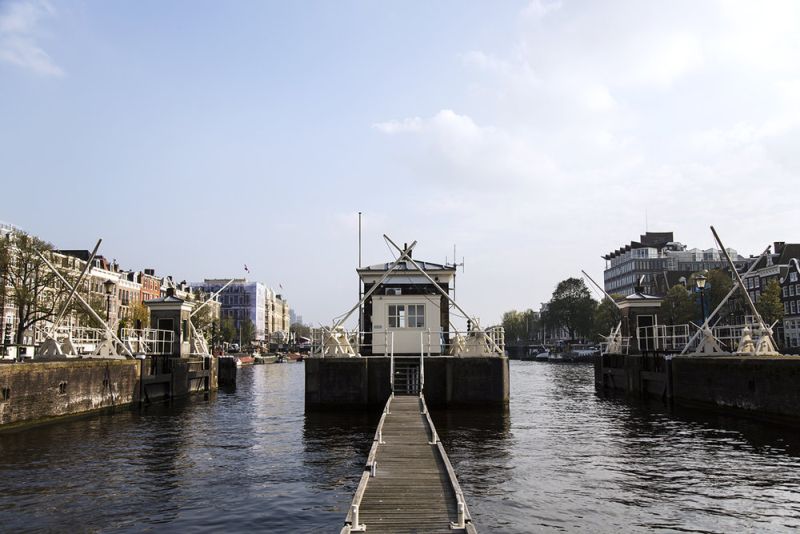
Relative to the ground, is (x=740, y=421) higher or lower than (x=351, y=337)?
lower

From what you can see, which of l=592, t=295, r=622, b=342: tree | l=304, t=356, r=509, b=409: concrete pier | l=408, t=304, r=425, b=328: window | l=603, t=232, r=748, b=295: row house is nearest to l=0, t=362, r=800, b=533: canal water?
l=304, t=356, r=509, b=409: concrete pier

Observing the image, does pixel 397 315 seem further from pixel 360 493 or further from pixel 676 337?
pixel 676 337

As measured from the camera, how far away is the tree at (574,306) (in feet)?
509

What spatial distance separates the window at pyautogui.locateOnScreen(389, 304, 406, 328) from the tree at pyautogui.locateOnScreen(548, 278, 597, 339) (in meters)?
124

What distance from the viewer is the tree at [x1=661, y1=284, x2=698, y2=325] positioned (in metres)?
96.7

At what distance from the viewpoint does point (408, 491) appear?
13.8m

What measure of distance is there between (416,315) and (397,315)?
1.14 metres

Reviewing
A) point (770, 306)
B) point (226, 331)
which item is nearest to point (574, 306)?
point (770, 306)

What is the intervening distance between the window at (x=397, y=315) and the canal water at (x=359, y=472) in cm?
727

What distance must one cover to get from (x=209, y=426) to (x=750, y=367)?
26343mm

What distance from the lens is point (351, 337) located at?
40.4 m

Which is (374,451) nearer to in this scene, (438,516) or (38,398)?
(438,516)

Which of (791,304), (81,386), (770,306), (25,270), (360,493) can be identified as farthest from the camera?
(791,304)

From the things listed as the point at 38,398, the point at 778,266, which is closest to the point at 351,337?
the point at 38,398
